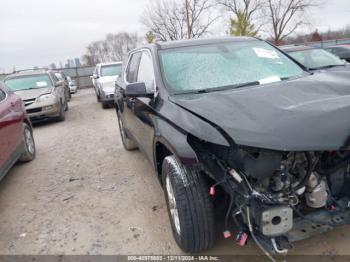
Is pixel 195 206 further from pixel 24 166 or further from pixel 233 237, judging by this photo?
pixel 24 166

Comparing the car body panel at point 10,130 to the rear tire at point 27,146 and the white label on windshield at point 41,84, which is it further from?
the white label on windshield at point 41,84

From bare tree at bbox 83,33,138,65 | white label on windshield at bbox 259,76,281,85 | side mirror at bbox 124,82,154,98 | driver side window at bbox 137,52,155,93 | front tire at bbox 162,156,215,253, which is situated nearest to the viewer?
front tire at bbox 162,156,215,253

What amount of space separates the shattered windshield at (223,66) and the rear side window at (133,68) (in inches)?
30.3

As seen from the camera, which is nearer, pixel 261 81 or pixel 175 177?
pixel 175 177

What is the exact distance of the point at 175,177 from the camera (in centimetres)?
245

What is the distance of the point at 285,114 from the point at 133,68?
2.78 metres

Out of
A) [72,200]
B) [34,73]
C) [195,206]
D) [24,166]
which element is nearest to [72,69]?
[34,73]

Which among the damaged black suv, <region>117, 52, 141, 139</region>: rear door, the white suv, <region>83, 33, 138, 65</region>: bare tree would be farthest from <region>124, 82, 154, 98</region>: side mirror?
<region>83, 33, 138, 65</region>: bare tree

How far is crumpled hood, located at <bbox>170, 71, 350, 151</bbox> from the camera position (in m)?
1.92

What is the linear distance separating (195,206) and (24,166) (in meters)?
4.26

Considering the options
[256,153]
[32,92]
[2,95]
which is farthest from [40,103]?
[256,153]

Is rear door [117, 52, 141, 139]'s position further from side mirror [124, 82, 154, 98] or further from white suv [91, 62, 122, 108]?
white suv [91, 62, 122, 108]

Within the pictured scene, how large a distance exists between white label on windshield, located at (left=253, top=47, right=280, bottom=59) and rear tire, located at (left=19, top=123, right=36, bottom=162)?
412 centimetres

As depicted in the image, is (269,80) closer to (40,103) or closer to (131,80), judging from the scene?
(131,80)
